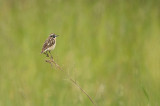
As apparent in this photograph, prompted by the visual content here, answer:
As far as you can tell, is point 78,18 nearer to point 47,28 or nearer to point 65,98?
point 47,28

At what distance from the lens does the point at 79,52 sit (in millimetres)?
5102

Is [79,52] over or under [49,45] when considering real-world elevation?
over

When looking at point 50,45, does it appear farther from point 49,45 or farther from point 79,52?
point 79,52

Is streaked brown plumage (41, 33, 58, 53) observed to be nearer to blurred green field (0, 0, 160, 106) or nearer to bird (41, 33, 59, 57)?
bird (41, 33, 59, 57)

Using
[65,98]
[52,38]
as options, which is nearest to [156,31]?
[65,98]

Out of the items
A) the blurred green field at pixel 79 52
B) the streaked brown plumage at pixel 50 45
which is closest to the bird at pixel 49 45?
the streaked brown plumage at pixel 50 45

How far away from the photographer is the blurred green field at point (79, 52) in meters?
4.45

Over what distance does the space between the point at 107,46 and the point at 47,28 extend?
0.86m

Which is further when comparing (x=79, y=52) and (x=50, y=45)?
(x=79, y=52)

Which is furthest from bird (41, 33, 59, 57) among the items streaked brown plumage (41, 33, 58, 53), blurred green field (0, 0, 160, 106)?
blurred green field (0, 0, 160, 106)

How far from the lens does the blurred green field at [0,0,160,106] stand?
4.45 meters

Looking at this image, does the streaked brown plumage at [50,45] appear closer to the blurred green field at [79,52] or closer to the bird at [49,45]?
the bird at [49,45]

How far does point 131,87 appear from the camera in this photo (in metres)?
4.81

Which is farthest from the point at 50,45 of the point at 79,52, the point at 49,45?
the point at 79,52
